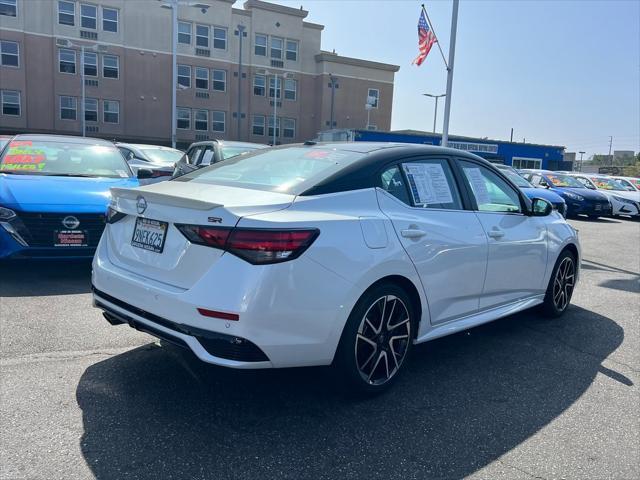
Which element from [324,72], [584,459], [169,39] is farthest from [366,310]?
[324,72]

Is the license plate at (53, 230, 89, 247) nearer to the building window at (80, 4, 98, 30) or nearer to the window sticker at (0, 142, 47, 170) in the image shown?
the window sticker at (0, 142, 47, 170)

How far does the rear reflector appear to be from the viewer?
279cm

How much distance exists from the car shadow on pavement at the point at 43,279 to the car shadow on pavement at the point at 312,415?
210 centimetres

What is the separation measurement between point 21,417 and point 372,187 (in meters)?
2.42

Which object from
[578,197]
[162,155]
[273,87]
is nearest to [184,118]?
[273,87]

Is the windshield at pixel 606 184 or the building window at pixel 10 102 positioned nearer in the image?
the windshield at pixel 606 184

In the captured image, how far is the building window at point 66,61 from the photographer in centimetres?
3697

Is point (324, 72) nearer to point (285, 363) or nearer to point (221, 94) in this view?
point (221, 94)

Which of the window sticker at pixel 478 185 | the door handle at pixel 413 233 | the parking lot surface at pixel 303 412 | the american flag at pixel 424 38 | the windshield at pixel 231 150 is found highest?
the american flag at pixel 424 38

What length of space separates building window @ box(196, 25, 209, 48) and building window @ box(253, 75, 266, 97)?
4.53 m

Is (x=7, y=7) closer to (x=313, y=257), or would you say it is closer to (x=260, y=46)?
(x=260, y=46)

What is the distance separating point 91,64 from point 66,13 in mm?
3485

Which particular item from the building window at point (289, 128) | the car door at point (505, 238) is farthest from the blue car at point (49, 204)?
the building window at point (289, 128)

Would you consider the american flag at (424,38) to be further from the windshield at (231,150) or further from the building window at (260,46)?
the building window at (260,46)
